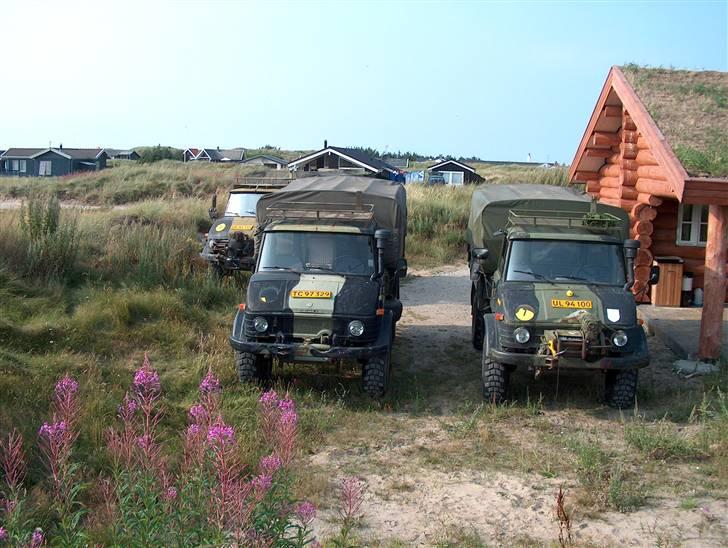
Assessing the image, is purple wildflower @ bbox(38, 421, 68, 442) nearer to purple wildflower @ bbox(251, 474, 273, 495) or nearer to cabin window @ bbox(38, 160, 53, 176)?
purple wildflower @ bbox(251, 474, 273, 495)

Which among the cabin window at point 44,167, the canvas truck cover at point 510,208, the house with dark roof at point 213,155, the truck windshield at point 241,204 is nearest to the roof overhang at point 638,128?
the canvas truck cover at point 510,208

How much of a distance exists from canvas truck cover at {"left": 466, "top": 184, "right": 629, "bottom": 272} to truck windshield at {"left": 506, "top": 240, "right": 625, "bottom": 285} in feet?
3.62

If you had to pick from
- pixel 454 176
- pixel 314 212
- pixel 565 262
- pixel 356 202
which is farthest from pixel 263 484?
Result: pixel 454 176

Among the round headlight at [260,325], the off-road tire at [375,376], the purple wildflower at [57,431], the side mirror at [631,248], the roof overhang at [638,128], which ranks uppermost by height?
the roof overhang at [638,128]

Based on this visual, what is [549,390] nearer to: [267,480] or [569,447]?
[569,447]

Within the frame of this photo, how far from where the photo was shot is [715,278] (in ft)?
32.3

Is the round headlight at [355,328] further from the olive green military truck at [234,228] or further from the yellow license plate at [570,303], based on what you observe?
the olive green military truck at [234,228]

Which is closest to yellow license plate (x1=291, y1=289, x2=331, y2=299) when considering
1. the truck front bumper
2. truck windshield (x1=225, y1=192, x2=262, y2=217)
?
the truck front bumper

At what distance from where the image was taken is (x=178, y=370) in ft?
30.5

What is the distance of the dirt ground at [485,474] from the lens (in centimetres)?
550

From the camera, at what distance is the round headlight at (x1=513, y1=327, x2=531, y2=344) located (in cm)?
812

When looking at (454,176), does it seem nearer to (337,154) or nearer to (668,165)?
(337,154)

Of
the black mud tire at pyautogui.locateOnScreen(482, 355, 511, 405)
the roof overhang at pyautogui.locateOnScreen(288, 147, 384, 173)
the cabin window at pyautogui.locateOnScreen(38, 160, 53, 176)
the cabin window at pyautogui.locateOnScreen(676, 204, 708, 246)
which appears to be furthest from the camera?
the cabin window at pyautogui.locateOnScreen(38, 160, 53, 176)

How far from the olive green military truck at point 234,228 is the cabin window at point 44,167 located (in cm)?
5239
